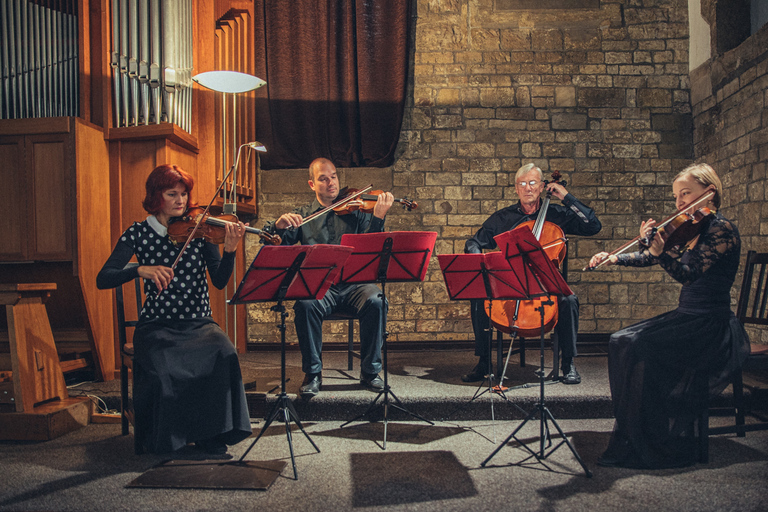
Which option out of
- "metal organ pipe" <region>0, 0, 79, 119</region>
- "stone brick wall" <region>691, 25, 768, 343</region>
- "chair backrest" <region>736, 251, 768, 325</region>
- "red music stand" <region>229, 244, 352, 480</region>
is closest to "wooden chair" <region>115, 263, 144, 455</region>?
"red music stand" <region>229, 244, 352, 480</region>

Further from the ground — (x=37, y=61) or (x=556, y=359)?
(x=37, y=61)

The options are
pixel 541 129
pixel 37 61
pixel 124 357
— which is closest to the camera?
pixel 124 357

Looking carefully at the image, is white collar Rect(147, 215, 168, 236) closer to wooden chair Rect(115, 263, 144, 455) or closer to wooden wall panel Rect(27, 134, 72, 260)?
wooden chair Rect(115, 263, 144, 455)

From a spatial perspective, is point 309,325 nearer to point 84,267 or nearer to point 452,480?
point 452,480

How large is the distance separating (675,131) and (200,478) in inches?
186

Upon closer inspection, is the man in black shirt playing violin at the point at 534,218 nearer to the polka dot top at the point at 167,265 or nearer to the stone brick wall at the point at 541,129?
the stone brick wall at the point at 541,129

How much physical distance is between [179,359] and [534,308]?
188cm

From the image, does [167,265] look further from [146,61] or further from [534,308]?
[534,308]

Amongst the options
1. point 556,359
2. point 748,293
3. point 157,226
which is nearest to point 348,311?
point 157,226

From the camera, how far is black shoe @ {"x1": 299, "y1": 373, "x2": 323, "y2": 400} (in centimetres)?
290

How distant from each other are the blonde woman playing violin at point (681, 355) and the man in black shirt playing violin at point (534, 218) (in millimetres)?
Result: 760

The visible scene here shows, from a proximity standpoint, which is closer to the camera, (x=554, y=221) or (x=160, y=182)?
(x=160, y=182)

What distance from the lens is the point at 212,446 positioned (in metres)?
2.41

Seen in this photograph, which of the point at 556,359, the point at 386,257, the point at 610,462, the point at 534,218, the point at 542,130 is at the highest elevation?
the point at 542,130
